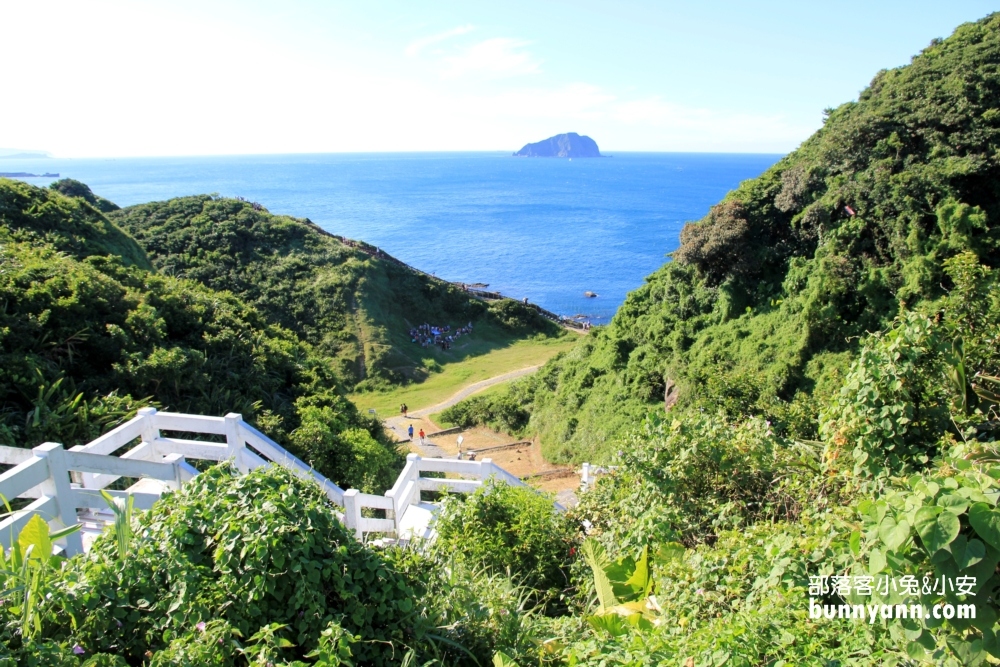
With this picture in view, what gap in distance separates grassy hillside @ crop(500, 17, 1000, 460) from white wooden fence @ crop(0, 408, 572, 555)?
791 centimetres

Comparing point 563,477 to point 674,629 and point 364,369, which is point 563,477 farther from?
point 364,369

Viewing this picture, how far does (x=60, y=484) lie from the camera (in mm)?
5578

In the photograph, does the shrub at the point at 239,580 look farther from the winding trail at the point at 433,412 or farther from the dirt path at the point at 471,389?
the dirt path at the point at 471,389

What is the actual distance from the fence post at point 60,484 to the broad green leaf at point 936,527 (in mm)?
6218

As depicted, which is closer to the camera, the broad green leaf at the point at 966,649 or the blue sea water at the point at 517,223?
the broad green leaf at the point at 966,649

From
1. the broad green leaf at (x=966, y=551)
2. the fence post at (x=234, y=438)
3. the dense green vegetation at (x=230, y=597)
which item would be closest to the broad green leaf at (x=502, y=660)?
the dense green vegetation at (x=230, y=597)

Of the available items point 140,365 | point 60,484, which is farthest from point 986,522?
point 140,365

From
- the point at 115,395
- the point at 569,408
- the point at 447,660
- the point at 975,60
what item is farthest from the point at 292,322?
the point at 447,660

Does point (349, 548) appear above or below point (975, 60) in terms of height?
below

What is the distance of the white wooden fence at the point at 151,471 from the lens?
536 centimetres

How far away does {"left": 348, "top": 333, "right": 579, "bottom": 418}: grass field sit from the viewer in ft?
112

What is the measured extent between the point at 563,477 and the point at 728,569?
47.7 ft

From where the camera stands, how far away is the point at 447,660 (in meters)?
4.53

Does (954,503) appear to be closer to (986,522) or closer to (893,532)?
(986,522)
